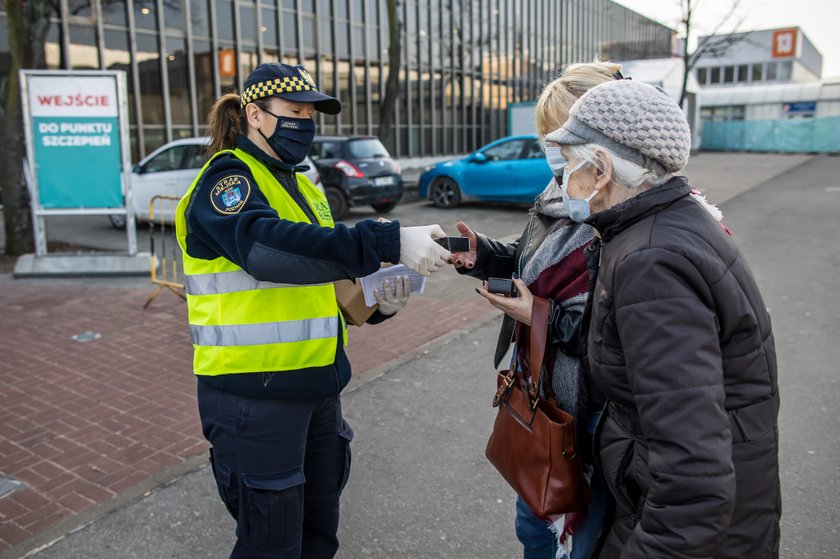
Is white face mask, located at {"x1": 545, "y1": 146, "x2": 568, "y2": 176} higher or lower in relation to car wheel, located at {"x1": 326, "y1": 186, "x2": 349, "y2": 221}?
higher

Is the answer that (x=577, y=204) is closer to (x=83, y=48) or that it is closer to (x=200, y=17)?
(x=83, y=48)

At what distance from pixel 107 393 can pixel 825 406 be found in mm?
4946

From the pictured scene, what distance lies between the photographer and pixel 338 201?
13586 mm

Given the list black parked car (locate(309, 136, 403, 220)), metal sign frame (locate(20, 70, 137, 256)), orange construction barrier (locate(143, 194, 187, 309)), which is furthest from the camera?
black parked car (locate(309, 136, 403, 220))

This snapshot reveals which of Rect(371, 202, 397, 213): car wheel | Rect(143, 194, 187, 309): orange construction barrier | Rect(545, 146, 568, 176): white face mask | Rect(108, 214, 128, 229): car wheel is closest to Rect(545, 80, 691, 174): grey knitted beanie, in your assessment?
Rect(545, 146, 568, 176): white face mask

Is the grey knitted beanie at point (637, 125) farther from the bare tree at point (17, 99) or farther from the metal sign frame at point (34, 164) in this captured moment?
the bare tree at point (17, 99)

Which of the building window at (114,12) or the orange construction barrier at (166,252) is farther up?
the building window at (114,12)

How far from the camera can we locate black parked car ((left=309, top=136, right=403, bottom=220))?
13.5 m

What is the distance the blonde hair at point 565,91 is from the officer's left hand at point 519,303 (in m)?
0.51

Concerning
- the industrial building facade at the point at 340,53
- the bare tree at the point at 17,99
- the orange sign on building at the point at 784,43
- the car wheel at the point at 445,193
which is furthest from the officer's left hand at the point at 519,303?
the orange sign on building at the point at 784,43

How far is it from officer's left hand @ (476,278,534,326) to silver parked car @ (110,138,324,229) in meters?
10.5

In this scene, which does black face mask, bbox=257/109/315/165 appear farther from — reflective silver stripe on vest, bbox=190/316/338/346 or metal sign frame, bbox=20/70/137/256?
metal sign frame, bbox=20/70/137/256

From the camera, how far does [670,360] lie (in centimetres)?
142

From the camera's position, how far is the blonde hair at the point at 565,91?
2.15 meters
